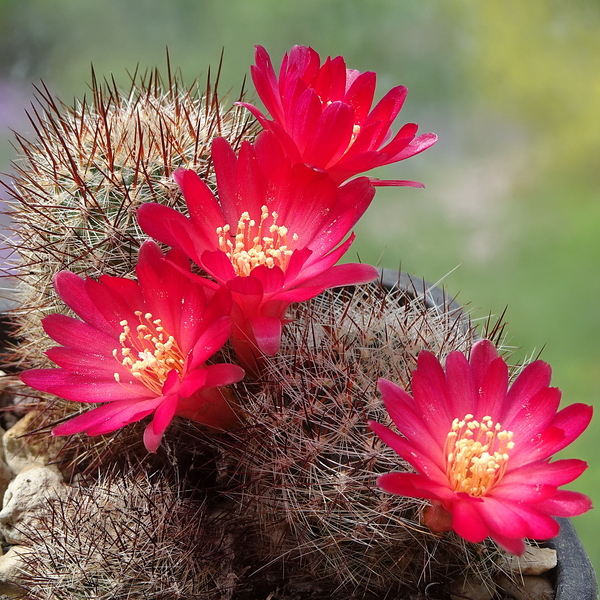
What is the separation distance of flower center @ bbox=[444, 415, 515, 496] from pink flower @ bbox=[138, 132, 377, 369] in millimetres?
155

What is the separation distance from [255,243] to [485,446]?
275 millimetres

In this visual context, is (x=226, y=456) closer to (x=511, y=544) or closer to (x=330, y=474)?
(x=330, y=474)

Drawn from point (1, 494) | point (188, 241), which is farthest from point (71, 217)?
point (1, 494)

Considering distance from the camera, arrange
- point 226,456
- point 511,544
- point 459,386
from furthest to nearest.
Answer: point 226,456, point 459,386, point 511,544

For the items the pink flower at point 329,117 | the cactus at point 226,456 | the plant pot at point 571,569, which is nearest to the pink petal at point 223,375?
the cactus at point 226,456

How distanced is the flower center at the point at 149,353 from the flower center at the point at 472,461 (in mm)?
247

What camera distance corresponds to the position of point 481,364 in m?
0.69

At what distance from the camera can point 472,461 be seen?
0.65 metres

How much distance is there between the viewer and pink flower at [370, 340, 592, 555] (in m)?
0.58

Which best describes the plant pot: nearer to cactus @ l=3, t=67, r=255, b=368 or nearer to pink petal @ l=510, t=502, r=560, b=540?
pink petal @ l=510, t=502, r=560, b=540

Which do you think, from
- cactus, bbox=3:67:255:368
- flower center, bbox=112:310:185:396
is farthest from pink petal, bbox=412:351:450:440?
cactus, bbox=3:67:255:368

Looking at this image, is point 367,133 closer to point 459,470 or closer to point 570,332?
point 459,470

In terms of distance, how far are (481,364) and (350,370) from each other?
16cm

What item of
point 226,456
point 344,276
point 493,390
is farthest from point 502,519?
point 226,456
